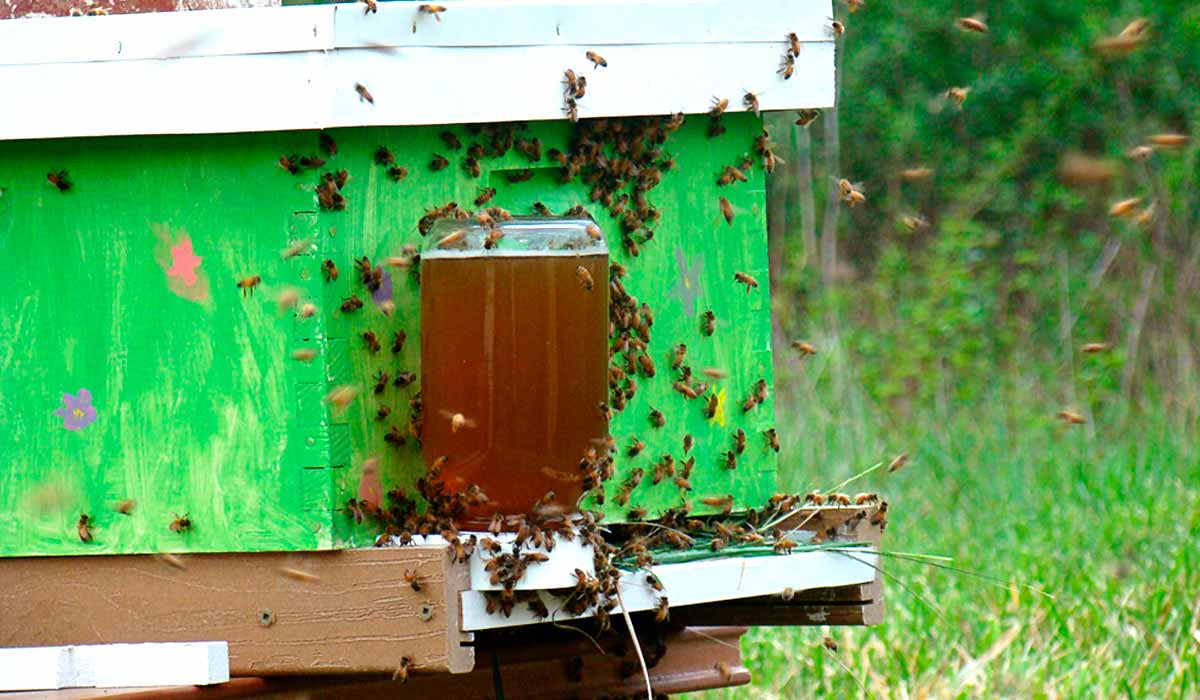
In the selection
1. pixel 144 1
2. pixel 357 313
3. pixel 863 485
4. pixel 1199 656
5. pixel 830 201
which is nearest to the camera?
pixel 357 313

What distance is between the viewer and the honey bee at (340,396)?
3488 millimetres

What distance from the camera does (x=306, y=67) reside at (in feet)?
11.2

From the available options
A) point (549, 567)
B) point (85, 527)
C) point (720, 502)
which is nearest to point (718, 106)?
point (720, 502)

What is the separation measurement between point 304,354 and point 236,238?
0.30 m

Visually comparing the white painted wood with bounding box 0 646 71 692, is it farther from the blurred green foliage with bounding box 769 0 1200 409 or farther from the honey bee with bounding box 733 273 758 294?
the blurred green foliage with bounding box 769 0 1200 409

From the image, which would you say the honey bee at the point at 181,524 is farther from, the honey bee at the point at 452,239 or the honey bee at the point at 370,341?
the honey bee at the point at 452,239

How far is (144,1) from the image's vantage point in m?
4.02

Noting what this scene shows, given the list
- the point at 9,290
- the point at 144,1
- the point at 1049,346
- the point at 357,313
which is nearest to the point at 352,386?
Result: the point at 357,313

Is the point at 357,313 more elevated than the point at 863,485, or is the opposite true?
the point at 357,313

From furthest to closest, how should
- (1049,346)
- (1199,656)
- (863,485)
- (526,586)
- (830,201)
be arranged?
(830,201) → (1049,346) → (863,485) → (1199,656) → (526,586)

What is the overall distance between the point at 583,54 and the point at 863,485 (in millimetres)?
5355

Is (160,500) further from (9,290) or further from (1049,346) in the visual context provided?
(1049,346)

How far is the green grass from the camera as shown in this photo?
5.34 m

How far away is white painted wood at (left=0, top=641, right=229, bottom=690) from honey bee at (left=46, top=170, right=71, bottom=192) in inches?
Answer: 40.0
